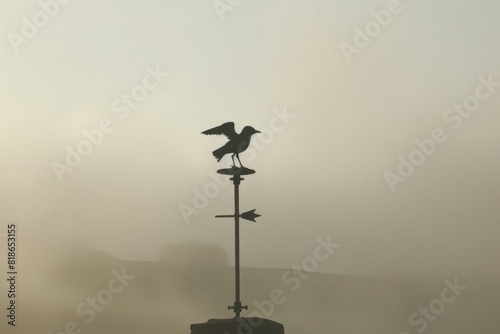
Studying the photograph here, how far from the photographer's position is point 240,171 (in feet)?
16.8

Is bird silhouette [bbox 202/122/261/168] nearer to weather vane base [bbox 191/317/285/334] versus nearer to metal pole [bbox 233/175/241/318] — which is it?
metal pole [bbox 233/175/241/318]

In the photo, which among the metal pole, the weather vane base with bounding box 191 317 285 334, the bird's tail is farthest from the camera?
the bird's tail

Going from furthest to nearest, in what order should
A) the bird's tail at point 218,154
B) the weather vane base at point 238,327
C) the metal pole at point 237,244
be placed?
1. the bird's tail at point 218,154
2. the metal pole at point 237,244
3. the weather vane base at point 238,327

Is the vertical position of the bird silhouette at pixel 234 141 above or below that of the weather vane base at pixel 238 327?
above

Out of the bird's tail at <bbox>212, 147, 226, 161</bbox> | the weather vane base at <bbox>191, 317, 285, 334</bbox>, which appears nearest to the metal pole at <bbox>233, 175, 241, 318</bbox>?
the weather vane base at <bbox>191, 317, 285, 334</bbox>

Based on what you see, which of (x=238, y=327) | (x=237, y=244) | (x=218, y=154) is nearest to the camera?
(x=238, y=327)

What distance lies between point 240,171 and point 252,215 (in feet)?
1.40

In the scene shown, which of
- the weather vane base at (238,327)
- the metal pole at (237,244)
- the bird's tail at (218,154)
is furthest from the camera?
the bird's tail at (218,154)

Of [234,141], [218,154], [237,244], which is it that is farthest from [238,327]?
[234,141]

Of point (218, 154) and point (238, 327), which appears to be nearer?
point (238, 327)

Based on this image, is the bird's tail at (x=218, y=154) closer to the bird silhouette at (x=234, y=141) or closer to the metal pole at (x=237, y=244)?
the bird silhouette at (x=234, y=141)

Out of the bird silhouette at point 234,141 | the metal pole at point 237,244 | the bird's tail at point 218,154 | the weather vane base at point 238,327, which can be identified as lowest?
the weather vane base at point 238,327

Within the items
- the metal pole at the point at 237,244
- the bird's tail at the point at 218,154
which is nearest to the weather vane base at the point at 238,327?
the metal pole at the point at 237,244

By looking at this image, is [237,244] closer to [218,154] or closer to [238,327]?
[238,327]
